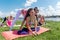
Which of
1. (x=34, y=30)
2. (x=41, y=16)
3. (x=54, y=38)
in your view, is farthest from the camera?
(x=41, y=16)

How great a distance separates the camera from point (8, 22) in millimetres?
18672

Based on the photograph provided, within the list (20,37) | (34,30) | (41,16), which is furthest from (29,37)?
(41,16)

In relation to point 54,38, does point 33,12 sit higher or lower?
higher

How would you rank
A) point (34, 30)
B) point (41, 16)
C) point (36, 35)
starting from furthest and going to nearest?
point (41, 16)
point (34, 30)
point (36, 35)

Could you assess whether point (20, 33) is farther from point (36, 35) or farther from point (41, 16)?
point (41, 16)

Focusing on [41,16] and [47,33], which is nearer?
[47,33]

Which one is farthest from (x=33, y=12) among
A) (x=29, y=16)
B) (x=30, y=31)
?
(x=30, y=31)

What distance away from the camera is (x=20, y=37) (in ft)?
37.0

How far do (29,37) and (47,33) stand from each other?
4.91ft

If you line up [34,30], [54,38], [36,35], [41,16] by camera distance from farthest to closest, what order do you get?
[41,16], [34,30], [36,35], [54,38]

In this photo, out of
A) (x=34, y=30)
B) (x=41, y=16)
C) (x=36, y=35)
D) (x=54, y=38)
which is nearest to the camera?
(x=54, y=38)

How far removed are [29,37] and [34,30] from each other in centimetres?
130

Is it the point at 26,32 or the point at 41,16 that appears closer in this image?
the point at 26,32

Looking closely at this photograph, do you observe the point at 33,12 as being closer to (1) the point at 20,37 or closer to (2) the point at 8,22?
(1) the point at 20,37
